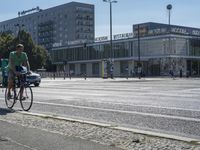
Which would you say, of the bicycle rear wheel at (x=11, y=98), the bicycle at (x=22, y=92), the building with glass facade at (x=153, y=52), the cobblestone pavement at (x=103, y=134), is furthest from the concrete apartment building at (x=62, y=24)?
the cobblestone pavement at (x=103, y=134)

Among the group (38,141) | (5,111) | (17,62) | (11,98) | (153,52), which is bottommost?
(38,141)

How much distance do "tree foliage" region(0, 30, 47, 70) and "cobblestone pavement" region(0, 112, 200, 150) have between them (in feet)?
260

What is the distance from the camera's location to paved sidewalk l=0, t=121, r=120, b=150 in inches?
281

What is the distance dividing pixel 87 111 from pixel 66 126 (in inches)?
121

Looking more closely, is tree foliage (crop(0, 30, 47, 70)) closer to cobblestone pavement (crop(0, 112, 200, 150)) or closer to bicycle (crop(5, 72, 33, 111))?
bicycle (crop(5, 72, 33, 111))

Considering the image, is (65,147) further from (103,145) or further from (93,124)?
(93,124)

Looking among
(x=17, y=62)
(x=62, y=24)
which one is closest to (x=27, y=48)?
(x=62, y=24)

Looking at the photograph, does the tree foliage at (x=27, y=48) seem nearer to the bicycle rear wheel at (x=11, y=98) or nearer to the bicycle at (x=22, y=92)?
the bicycle rear wheel at (x=11, y=98)

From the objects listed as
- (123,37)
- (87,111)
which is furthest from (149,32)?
(87,111)

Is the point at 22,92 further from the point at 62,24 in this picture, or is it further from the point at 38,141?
the point at 62,24

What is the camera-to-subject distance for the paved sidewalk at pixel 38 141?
7.13m

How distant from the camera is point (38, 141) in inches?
302

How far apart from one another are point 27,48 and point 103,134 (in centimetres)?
8272

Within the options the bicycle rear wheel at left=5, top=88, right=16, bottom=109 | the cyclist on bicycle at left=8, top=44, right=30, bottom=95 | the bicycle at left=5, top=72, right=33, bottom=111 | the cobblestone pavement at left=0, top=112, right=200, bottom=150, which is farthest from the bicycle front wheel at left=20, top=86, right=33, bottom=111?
the cobblestone pavement at left=0, top=112, right=200, bottom=150
